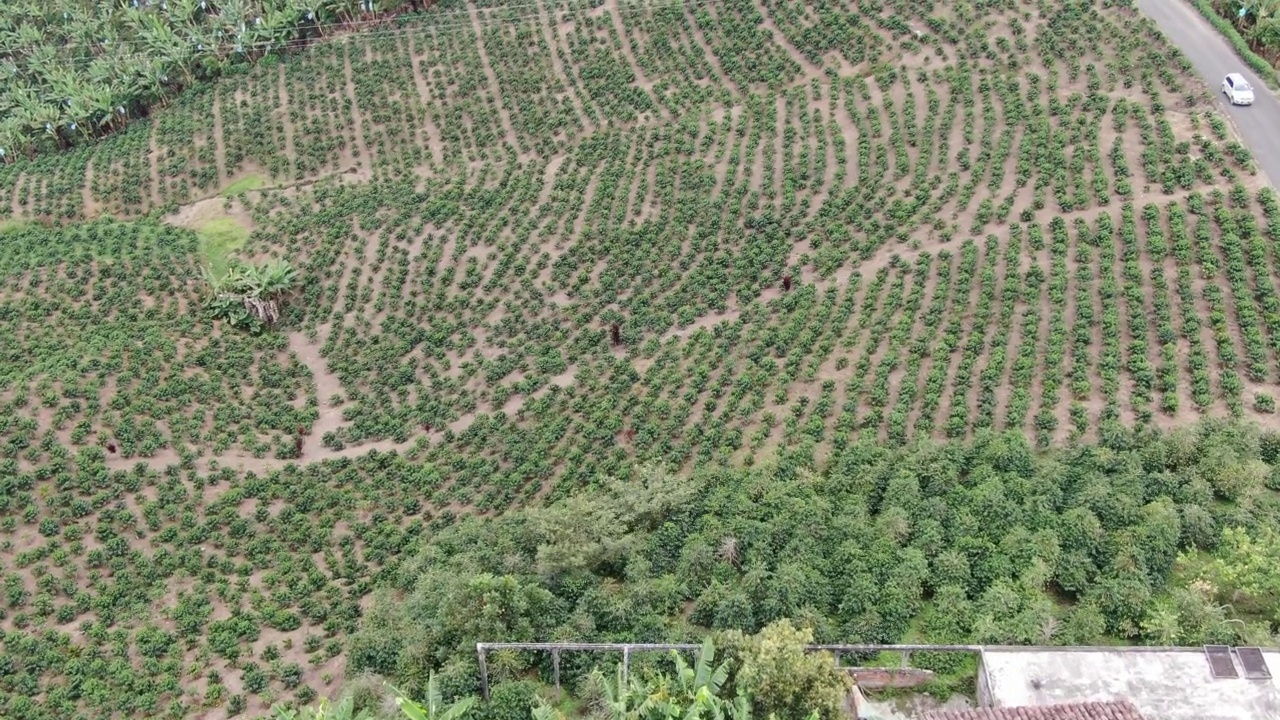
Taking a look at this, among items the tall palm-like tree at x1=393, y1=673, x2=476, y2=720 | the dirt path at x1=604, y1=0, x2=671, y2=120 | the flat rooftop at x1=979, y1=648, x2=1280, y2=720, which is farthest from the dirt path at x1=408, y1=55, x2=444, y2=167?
the flat rooftop at x1=979, y1=648, x2=1280, y2=720

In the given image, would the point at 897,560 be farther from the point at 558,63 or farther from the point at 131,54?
the point at 131,54

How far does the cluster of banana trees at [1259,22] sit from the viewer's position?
35.1 meters

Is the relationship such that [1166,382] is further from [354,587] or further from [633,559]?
[354,587]

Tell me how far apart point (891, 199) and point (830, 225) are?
2484 mm

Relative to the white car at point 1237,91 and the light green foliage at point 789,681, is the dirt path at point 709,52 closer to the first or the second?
the white car at point 1237,91

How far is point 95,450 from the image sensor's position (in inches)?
1098

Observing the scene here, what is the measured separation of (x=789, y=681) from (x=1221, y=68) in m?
32.2

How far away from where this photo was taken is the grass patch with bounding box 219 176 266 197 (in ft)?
141

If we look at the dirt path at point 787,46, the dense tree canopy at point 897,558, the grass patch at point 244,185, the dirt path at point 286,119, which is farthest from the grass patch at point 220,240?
the dirt path at point 787,46

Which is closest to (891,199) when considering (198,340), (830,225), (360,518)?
(830,225)

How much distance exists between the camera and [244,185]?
141 ft

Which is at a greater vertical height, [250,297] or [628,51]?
[628,51]

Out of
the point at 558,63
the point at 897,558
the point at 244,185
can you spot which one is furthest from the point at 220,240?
the point at 897,558

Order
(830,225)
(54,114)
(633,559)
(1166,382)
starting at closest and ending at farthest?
(633,559) < (1166,382) < (830,225) < (54,114)
